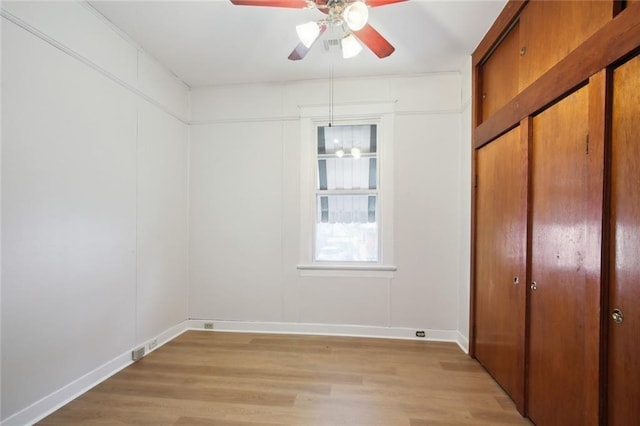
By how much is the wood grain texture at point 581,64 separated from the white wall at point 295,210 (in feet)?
3.49

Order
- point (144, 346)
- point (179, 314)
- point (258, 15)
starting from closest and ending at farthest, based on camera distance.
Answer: point (258, 15) < point (144, 346) < point (179, 314)

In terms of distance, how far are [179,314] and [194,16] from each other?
3.02m

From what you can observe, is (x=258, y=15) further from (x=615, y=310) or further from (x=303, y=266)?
(x=615, y=310)

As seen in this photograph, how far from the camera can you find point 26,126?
173cm

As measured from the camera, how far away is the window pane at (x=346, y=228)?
327 cm

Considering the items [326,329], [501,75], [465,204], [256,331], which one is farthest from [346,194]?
[256,331]

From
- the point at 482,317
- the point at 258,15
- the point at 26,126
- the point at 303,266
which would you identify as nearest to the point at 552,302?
the point at 482,317

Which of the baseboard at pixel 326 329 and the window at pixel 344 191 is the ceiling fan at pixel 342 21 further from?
the baseboard at pixel 326 329

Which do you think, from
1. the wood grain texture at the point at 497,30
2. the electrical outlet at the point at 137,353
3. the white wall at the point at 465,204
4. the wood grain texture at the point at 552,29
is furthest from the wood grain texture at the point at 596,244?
the electrical outlet at the point at 137,353

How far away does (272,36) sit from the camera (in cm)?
246

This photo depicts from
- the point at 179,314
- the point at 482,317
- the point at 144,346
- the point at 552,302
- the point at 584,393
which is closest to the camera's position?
the point at 584,393

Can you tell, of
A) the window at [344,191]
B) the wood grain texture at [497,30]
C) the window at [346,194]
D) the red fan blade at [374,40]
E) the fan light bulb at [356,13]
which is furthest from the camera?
the window at [346,194]

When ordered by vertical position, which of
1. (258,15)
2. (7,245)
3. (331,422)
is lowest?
(331,422)

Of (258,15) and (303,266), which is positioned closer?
(258,15)
